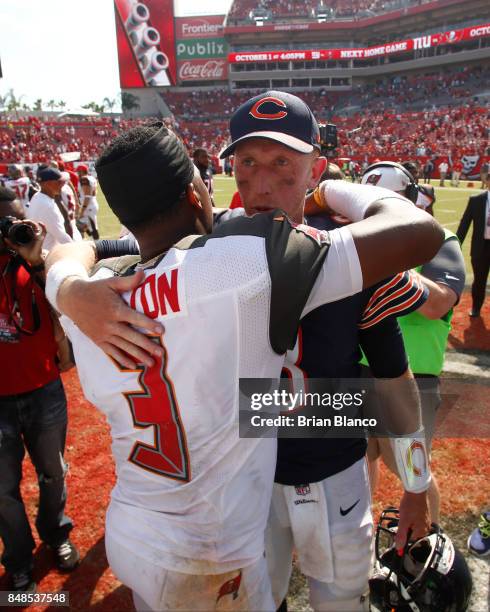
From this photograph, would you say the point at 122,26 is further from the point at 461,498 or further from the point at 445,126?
the point at 461,498

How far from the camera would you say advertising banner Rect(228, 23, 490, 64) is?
47.4 m

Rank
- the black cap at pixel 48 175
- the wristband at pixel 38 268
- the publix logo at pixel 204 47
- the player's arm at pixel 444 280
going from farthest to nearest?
the publix logo at pixel 204 47 < the black cap at pixel 48 175 < the wristband at pixel 38 268 < the player's arm at pixel 444 280

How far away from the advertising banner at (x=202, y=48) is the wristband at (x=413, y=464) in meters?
66.5

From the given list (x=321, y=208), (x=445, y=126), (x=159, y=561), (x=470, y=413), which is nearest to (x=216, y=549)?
(x=159, y=561)

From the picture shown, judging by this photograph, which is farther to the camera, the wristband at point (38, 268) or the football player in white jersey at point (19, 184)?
the football player in white jersey at point (19, 184)

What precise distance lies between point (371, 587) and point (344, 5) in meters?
72.1

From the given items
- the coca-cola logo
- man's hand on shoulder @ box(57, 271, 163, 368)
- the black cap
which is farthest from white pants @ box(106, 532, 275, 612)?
the coca-cola logo

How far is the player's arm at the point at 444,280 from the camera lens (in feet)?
8.34

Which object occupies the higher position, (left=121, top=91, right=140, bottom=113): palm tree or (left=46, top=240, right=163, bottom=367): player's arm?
(left=46, top=240, right=163, bottom=367): player's arm

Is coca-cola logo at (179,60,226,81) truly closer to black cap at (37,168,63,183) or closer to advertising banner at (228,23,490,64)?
advertising banner at (228,23,490,64)

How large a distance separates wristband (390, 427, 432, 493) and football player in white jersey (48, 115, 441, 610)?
2.19 ft

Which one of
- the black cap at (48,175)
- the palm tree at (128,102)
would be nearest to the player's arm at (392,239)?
the black cap at (48,175)

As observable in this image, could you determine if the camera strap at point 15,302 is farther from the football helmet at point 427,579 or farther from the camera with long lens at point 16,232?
the football helmet at point 427,579

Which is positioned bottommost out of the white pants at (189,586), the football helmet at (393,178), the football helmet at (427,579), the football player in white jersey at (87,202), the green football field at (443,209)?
the green football field at (443,209)
